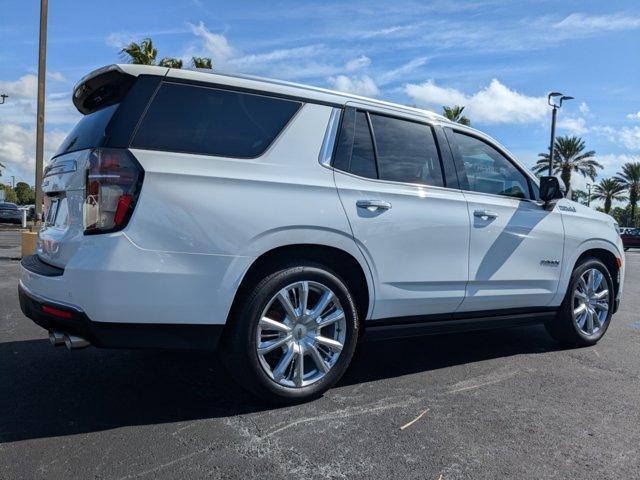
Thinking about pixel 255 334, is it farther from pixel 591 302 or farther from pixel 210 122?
pixel 591 302

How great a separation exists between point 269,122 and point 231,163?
1.38 ft

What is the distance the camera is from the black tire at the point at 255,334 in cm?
312

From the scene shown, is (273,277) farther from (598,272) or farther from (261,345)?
(598,272)

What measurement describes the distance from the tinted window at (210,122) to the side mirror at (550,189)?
8.17ft

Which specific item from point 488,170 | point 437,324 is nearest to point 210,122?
point 437,324

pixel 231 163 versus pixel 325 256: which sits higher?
pixel 231 163

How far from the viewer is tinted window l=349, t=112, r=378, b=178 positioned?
3.67 meters

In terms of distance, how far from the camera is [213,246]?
301cm

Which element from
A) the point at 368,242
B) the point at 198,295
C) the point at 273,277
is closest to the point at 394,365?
the point at 368,242

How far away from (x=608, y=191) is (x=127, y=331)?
223ft

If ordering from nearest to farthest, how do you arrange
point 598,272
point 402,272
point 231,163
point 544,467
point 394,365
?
point 544,467, point 231,163, point 402,272, point 394,365, point 598,272

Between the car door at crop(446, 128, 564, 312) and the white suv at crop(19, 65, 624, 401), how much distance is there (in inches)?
0.8

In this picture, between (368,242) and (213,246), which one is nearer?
(213,246)

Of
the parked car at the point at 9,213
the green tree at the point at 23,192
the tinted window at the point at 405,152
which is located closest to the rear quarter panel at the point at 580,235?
the tinted window at the point at 405,152
